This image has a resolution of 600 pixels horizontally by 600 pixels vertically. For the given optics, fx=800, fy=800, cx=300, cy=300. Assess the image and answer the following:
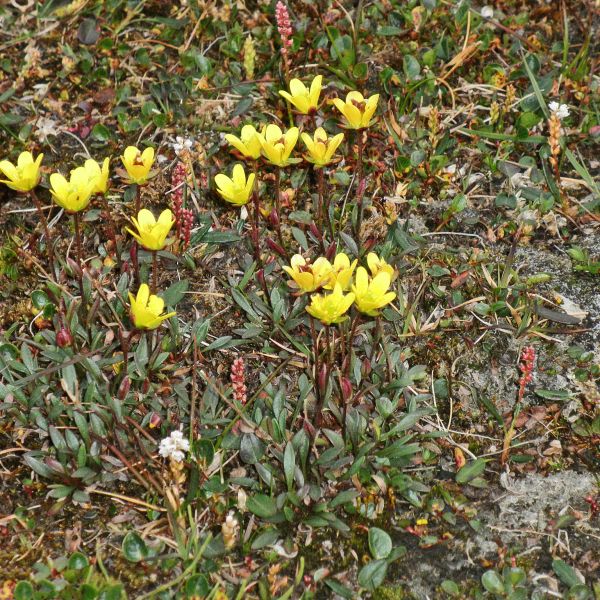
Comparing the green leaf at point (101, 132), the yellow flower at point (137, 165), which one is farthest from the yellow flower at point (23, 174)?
the green leaf at point (101, 132)

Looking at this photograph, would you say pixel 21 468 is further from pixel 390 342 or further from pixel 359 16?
pixel 359 16

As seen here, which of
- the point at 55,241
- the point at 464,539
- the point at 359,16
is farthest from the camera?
the point at 359,16

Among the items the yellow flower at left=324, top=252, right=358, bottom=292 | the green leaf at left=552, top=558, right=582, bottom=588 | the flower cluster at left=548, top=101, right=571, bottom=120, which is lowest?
the green leaf at left=552, top=558, right=582, bottom=588

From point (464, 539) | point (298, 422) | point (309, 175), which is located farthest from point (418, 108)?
point (464, 539)

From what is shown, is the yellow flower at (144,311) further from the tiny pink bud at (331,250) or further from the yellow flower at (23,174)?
the tiny pink bud at (331,250)

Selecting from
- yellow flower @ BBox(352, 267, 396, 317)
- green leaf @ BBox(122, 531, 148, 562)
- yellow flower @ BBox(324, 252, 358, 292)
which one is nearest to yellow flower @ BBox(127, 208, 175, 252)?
yellow flower @ BBox(324, 252, 358, 292)

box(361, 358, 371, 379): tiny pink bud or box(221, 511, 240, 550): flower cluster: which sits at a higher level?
box(361, 358, 371, 379): tiny pink bud

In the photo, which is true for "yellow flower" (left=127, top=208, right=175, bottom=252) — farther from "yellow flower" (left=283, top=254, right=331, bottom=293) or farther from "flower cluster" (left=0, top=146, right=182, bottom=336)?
"yellow flower" (left=283, top=254, right=331, bottom=293)
